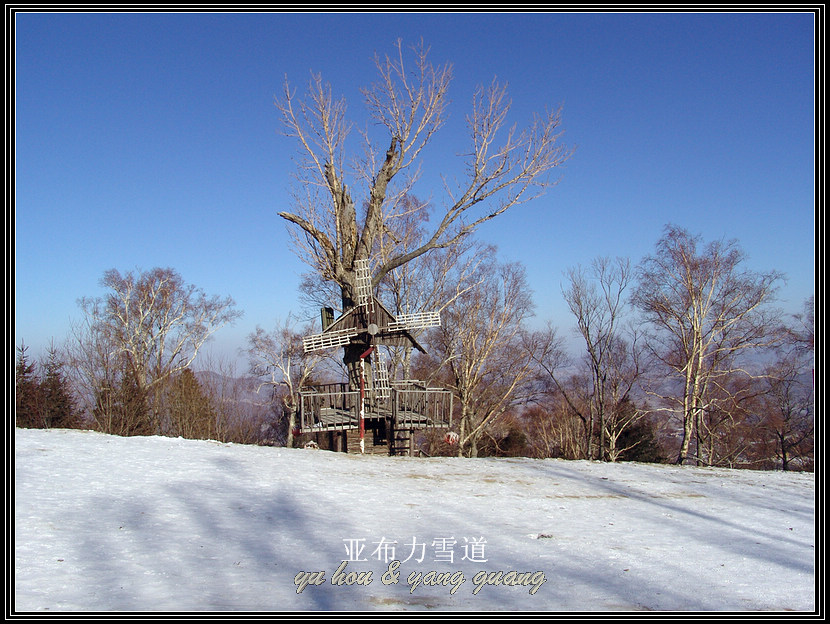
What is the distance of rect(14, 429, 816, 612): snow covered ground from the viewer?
12.7 ft

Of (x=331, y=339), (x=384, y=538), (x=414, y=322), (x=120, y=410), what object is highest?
(x=414, y=322)

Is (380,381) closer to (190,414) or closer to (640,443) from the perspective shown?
(190,414)

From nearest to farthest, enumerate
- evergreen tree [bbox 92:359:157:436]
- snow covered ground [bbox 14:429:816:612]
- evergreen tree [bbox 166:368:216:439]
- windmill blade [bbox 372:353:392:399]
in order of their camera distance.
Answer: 1. snow covered ground [bbox 14:429:816:612]
2. windmill blade [bbox 372:353:392:399]
3. evergreen tree [bbox 92:359:157:436]
4. evergreen tree [bbox 166:368:216:439]

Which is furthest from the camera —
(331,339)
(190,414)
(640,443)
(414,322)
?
(640,443)

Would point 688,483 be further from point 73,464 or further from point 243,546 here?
point 73,464

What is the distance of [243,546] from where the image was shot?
488 cm

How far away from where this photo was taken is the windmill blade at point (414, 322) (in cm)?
1627

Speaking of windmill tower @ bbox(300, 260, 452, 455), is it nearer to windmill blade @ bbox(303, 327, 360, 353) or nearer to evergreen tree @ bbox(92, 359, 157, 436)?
windmill blade @ bbox(303, 327, 360, 353)

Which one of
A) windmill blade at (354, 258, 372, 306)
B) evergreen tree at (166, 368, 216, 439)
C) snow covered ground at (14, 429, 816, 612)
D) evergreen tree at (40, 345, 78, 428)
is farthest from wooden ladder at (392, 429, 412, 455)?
evergreen tree at (40, 345, 78, 428)

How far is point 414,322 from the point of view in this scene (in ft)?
54.0

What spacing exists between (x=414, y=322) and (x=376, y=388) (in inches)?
93.0

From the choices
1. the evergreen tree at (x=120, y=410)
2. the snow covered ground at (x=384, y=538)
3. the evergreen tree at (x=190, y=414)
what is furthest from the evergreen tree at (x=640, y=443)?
the evergreen tree at (x=120, y=410)

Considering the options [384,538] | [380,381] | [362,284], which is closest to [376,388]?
[380,381]

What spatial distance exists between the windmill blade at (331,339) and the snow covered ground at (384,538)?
6587 millimetres
